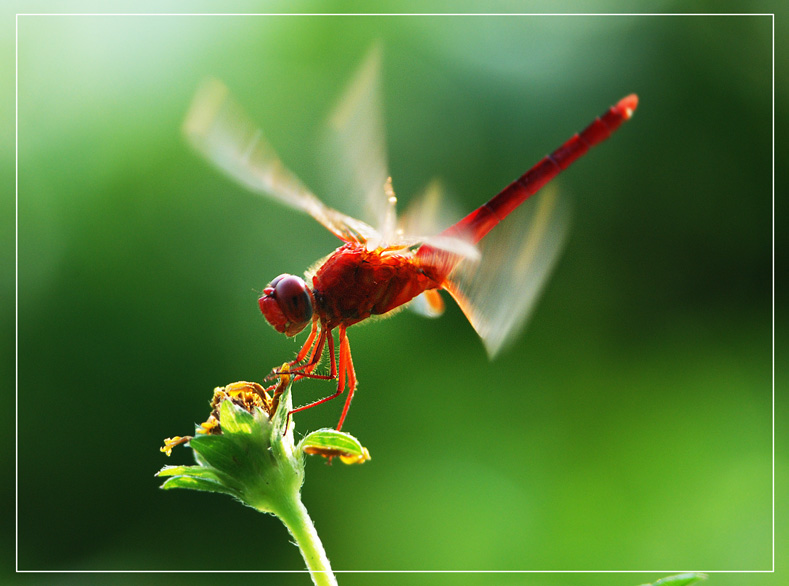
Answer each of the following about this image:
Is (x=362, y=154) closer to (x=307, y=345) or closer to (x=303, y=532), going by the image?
(x=307, y=345)

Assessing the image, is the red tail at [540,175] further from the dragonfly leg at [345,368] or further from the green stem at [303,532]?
the green stem at [303,532]

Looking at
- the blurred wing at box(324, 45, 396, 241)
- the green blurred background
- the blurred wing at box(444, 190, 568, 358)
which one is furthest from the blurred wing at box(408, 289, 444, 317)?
the green blurred background

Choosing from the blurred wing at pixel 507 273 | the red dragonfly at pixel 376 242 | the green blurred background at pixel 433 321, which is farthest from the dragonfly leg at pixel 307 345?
the green blurred background at pixel 433 321

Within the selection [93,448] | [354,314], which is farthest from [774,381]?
[93,448]

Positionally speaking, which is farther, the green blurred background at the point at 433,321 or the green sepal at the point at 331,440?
the green blurred background at the point at 433,321

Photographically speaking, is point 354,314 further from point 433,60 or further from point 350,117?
point 433,60

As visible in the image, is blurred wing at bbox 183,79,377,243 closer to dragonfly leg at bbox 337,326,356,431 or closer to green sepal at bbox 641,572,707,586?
A: dragonfly leg at bbox 337,326,356,431
